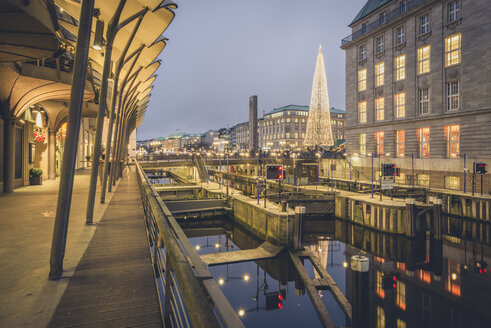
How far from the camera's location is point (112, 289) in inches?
183

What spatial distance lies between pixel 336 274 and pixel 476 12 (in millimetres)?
29829

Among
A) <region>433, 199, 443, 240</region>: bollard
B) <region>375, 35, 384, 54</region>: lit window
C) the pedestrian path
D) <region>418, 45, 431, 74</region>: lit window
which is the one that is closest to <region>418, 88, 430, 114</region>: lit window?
<region>418, 45, 431, 74</region>: lit window

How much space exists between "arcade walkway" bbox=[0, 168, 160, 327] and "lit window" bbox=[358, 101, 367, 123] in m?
38.5

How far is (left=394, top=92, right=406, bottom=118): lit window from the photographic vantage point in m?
36.6

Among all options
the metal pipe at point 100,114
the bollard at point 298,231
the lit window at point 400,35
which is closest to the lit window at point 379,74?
the lit window at point 400,35

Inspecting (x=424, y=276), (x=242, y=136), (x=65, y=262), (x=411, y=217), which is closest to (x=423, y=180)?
(x=411, y=217)

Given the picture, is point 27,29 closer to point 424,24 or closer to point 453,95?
point 453,95

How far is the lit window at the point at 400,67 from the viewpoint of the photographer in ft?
120

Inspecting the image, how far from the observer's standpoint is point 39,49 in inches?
359

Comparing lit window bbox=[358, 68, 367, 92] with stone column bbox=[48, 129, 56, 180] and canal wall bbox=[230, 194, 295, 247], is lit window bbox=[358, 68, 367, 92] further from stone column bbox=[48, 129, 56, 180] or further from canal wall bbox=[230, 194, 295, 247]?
stone column bbox=[48, 129, 56, 180]

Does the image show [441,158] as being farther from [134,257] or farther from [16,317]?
[16,317]

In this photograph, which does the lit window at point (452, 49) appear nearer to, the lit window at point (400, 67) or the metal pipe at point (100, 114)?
the lit window at point (400, 67)

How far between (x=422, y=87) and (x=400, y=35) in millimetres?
8052

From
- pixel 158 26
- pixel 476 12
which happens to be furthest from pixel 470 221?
pixel 158 26
